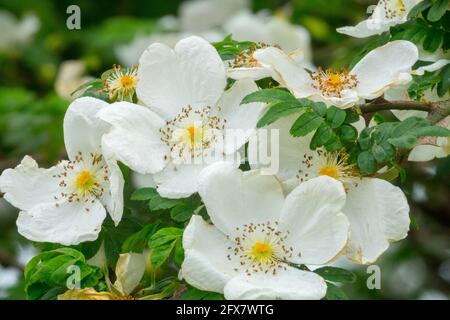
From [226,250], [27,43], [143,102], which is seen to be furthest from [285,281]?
[27,43]

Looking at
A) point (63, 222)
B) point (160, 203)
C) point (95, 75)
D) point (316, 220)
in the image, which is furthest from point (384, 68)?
point (95, 75)

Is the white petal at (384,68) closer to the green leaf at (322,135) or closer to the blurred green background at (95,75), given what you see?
the green leaf at (322,135)

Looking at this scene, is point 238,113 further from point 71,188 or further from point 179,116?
point 71,188

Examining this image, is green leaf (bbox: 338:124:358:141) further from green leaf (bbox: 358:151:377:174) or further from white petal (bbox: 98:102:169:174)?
white petal (bbox: 98:102:169:174)

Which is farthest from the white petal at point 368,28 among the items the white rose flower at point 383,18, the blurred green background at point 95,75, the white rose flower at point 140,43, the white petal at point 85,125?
the white rose flower at point 140,43

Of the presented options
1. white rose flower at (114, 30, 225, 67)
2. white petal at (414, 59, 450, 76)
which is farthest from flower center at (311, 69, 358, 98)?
white rose flower at (114, 30, 225, 67)

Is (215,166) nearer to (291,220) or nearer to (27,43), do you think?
(291,220)
